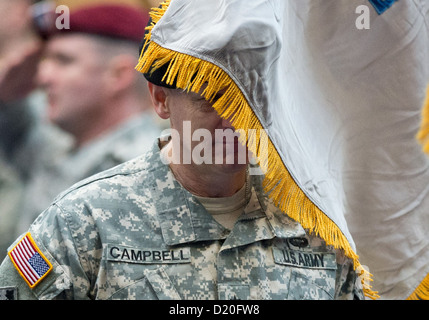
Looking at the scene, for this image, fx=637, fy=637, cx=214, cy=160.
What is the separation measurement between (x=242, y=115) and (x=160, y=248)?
1.29 feet

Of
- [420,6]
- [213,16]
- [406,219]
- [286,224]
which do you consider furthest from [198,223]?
[420,6]

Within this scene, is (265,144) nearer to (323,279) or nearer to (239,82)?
(239,82)

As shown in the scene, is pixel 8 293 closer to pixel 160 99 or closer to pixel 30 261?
pixel 30 261

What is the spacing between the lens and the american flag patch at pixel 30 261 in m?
1.46

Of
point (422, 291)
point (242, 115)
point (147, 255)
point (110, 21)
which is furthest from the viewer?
point (110, 21)

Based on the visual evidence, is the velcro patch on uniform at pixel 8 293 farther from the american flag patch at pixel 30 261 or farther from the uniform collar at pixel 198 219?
the uniform collar at pixel 198 219

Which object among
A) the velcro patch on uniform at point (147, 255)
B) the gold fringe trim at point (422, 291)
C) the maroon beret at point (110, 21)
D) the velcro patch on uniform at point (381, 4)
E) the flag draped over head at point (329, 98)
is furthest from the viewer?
the maroon beret at point (110, 21)

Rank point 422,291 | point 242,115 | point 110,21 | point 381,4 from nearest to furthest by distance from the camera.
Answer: point 242,115 → point 381,4 → point 422,291 → point 110,21

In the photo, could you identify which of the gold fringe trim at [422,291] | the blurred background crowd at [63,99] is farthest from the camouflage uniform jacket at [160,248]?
the blurred background crowd at [63,99]

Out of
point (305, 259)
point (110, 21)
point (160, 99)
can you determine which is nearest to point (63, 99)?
point (110, 21)

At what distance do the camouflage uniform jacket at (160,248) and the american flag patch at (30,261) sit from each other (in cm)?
1

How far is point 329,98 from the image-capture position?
173 centimetres

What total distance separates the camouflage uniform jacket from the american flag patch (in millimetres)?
11
